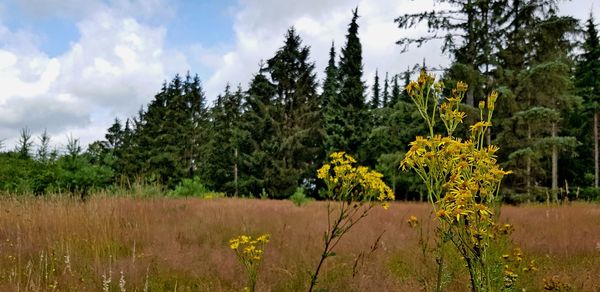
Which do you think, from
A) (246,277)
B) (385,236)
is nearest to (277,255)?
(246,277)

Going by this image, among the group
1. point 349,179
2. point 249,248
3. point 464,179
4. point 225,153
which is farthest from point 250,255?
point 225,153

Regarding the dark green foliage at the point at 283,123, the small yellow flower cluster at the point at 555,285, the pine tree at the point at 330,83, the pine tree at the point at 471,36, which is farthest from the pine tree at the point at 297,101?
the small yellow flower cluster at the point at 555,285

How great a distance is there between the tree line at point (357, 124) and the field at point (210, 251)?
12.4 feet

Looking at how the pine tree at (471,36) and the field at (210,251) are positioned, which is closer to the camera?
the field at (210,251)

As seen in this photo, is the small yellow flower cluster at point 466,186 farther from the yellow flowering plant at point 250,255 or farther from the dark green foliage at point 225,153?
the dark green foliage at point 225,153

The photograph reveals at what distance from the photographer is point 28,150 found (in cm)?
1603

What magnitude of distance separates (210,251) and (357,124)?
2432 centimetres

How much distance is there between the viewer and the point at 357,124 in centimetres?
2812

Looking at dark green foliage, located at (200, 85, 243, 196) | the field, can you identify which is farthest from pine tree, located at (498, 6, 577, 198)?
dark green foliage, located at (200, 85, 243, 196)

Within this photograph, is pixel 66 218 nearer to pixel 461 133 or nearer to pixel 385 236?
pixel 385 236

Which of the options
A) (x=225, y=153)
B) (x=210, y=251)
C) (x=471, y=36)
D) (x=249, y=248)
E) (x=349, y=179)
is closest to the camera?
(x=249, y=248)

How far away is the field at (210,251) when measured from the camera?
11.2 ft

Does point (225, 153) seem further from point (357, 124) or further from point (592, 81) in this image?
point (592, 81)

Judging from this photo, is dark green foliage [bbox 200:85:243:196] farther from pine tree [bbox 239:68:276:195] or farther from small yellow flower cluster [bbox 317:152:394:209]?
small yellow flower cluster [bbox 317:152:394:209]
